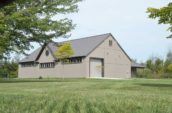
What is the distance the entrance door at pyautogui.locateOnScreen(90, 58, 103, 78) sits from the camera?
60.1m

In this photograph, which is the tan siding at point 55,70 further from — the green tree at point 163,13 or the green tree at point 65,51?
the green tree at point 163,13

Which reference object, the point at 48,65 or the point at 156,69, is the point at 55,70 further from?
the point at 156,69

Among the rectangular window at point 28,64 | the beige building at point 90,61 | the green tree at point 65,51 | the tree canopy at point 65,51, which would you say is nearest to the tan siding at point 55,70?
the beige building at point 90,61

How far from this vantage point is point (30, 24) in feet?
93.4

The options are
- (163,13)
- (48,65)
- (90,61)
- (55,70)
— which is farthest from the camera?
Result: (48,65)

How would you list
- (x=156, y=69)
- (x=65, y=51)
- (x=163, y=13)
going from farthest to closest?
(x=156, y=69)
(x=65, y=51)
(x=163, y=13)

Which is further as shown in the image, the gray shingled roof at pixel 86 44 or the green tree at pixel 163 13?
the gray shingled roof at pixel 86 44

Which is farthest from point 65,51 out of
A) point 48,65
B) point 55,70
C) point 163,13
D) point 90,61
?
point 163,13

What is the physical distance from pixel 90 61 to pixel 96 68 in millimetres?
1918

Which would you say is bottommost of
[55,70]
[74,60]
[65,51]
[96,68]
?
[55,70]

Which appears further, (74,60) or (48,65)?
(48,65)

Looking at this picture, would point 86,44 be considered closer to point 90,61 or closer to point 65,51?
point 90,61

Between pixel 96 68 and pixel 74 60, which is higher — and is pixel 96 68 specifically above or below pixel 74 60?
below

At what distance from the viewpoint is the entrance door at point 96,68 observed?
60062 millimetres
